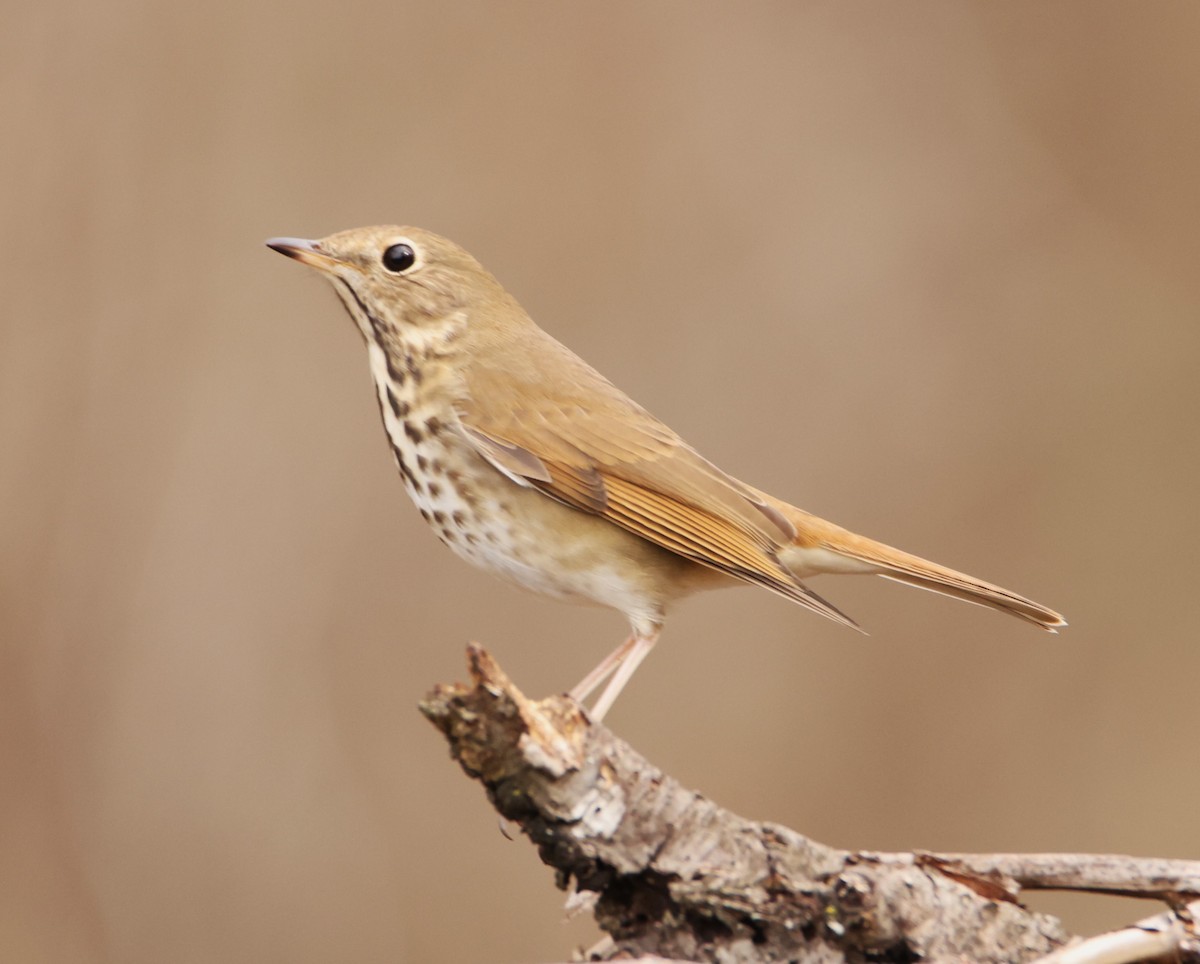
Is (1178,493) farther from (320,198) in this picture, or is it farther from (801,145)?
(320,198)

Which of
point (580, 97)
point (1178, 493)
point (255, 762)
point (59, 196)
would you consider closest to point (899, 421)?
point (1178, 493)

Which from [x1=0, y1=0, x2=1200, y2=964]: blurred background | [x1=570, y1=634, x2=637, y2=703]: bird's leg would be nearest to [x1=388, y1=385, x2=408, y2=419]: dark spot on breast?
[x1=570, y1=634, x2=637, y2=703]: bird's leg

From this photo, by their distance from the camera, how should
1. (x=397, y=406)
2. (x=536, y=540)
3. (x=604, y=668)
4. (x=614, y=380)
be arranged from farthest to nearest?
(x=614, y=380)
(x=397, y=406)
(x=604, y=668)
(x=536, y=540)

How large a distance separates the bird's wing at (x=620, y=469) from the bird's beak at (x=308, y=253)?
0.39 meters

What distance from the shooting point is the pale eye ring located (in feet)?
10.9

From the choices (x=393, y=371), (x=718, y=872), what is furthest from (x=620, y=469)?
(x=718, y=872)

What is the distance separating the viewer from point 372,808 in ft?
15.0

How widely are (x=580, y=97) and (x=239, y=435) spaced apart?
1.73 metres

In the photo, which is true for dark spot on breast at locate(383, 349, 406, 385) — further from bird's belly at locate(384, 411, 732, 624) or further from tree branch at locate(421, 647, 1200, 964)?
tree branch at locate(421, 647, 1200, 964)

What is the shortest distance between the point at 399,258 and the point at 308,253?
0.66ft

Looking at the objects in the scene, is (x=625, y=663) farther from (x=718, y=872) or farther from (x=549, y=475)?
(x=718, y=872)

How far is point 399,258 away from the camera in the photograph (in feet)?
11.0

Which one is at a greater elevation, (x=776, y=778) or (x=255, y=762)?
(x=776, y=778)

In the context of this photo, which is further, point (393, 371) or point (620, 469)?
point (393, 371)
